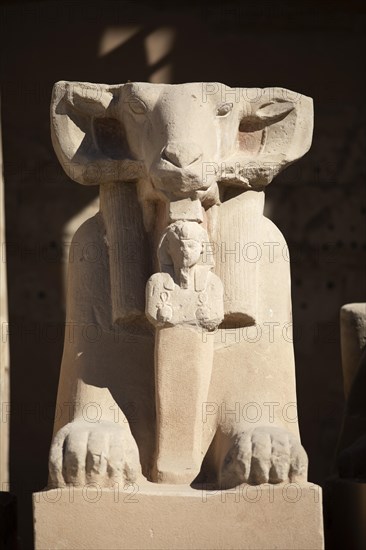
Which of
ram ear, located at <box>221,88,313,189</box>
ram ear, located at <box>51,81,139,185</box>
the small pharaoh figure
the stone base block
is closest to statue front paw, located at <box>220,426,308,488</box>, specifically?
the stone base block

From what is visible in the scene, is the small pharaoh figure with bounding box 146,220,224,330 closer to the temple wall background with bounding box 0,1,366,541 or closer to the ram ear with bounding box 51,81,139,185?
the ram ear with bounding box 51,81,139,185

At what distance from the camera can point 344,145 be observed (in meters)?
8.04

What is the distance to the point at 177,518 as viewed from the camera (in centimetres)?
461

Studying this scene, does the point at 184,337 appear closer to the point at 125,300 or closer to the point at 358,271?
the point at 125,300

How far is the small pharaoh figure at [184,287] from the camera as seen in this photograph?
4.76 meters

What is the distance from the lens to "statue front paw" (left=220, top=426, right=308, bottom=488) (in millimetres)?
4594

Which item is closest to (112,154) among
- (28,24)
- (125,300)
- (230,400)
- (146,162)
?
(146,162)

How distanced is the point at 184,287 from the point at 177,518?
736mm

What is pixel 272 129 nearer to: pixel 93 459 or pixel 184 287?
pixel 184 287

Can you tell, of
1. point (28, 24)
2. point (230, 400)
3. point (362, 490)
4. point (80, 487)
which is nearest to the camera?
point (80, 487)

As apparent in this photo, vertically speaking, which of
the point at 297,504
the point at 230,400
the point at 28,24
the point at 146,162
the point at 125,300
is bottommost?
the point at 297,504

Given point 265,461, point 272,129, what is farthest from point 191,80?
point 265,461

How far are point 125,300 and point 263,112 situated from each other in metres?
0.82

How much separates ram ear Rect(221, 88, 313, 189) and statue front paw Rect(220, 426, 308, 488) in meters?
0.92
